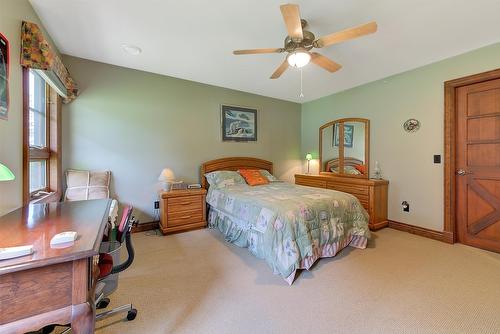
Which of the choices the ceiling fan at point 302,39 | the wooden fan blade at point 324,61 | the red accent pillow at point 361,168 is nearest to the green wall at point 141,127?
the ceiling fan at point 302,39

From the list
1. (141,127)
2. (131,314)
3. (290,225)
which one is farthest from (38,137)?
(290,225)

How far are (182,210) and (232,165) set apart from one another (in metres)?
1.34

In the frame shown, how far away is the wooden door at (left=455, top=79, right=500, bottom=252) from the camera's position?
2725 millimetres

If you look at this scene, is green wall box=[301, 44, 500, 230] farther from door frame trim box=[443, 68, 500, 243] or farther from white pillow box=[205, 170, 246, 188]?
white pillow box=[205, 170, 246, 188]

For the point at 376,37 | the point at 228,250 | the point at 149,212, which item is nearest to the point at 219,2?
the point at 376,37

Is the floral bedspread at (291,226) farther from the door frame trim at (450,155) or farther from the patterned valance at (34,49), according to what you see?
the patterned valance at (34,49)

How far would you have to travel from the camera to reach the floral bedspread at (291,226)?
86.2 inches

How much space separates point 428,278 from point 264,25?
2.97 metres

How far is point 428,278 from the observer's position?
2.14 meters

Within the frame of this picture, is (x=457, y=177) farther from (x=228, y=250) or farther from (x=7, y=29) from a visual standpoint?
(x=7, y=29)

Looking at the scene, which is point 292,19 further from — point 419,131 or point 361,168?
point 361,168

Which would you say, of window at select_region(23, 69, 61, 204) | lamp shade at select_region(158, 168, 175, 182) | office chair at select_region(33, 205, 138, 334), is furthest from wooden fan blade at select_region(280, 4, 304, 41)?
window at select_region(23, 69, 61, 204)

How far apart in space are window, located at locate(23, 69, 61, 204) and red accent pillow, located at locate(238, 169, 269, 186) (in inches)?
104

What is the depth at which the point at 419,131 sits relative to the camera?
333cm
